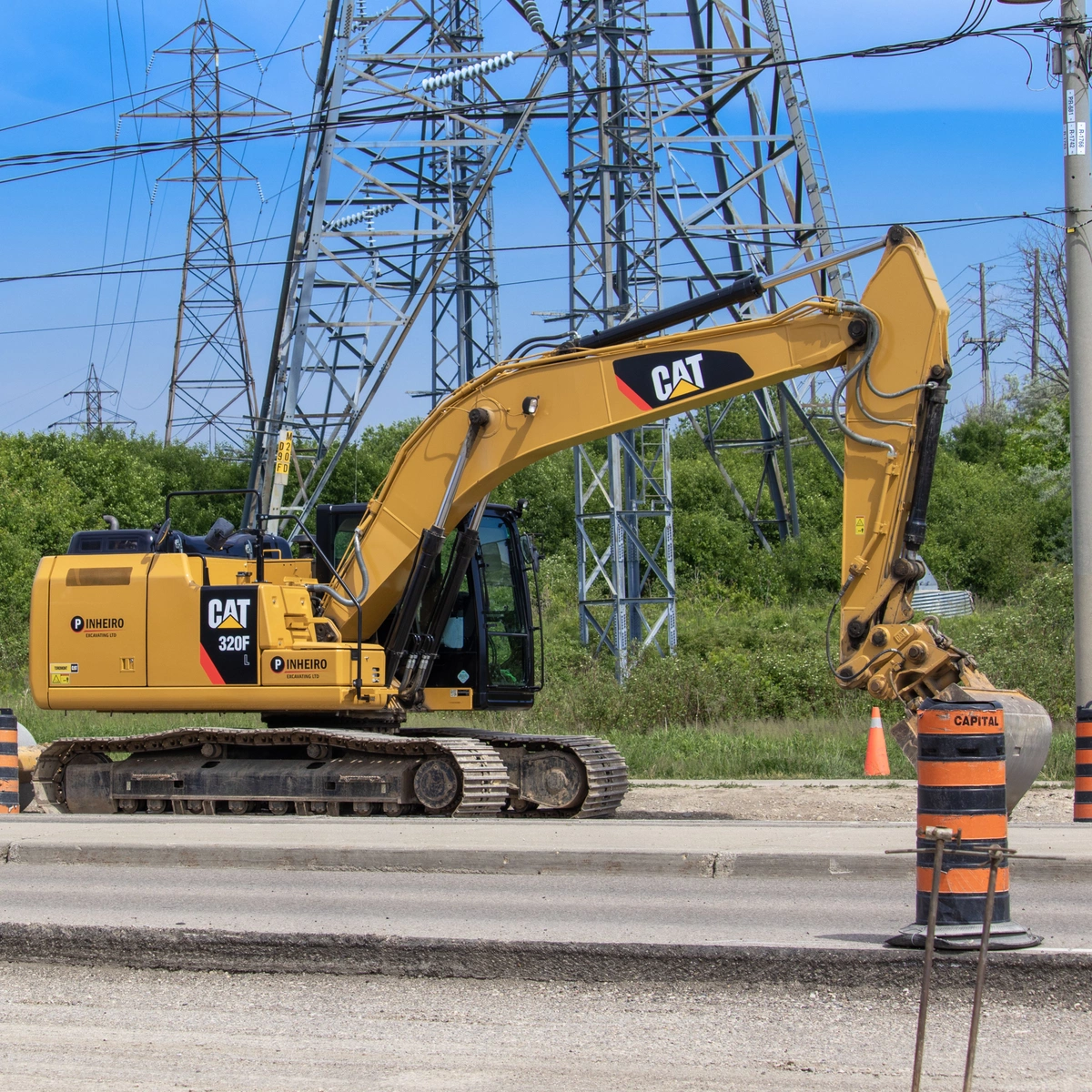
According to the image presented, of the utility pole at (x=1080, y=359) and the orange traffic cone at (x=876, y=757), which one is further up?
the utility pole at (x=1080, y=359)

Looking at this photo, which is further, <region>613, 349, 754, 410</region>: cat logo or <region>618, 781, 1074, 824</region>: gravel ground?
<region>618, 781, 1074, 824</region>: gravel ground

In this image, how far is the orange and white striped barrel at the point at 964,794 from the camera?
633 centimetres

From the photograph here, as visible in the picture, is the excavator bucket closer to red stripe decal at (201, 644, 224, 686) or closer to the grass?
red stripe decal at (201, 644, 224, 686)

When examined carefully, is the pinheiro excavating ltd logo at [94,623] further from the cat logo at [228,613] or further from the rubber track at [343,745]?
the rubber track at [343,745]

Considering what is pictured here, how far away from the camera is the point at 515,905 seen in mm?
8258

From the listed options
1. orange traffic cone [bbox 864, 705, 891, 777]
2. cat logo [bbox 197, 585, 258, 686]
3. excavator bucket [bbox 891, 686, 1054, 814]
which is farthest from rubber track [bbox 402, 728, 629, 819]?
orange traffic cone [bbox 864, 705, 891, 777]

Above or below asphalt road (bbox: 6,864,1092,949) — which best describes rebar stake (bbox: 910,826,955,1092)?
above

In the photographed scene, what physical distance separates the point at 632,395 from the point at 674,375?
0.39m

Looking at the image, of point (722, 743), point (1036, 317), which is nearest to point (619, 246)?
point (722, 743)

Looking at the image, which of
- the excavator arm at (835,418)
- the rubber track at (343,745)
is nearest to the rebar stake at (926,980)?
the excavator arm at (835,418)

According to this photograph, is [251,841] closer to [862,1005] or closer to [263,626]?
[263,626]

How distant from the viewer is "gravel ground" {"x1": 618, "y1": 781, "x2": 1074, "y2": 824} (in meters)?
13.8

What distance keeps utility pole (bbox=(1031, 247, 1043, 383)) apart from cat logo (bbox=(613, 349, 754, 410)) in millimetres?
38335

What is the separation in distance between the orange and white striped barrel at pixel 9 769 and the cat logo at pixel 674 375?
657 cm
